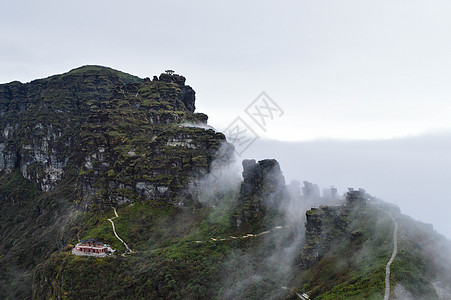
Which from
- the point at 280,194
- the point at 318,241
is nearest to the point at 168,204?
the point at 280,194

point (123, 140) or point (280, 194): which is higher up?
point (123, 140)

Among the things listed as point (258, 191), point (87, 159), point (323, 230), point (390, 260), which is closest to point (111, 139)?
point (87, 159)

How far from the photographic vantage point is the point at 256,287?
199 feet

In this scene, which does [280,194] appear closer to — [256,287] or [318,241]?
[318,241]

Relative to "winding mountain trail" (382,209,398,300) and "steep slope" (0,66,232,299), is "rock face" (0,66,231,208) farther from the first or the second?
"winding mountain trail" (382,209,398,300)

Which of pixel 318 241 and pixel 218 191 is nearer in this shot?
pixel 318 241

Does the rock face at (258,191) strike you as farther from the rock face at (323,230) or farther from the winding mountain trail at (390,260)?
the winding mountain trail at (390,260)

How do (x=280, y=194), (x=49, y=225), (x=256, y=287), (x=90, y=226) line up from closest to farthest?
(x=256, y=287) < (x=280, y=194) < (x=90, y=226) < (x=49, y=225)

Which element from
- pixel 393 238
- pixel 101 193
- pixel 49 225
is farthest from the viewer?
pixel 49 225

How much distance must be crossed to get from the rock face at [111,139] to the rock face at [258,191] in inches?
547

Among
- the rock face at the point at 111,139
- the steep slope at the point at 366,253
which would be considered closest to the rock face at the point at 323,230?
the steep slope at the point at 366,253

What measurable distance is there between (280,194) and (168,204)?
3207cm

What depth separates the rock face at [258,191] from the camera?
7950cm

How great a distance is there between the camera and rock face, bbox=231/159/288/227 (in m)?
79.5
